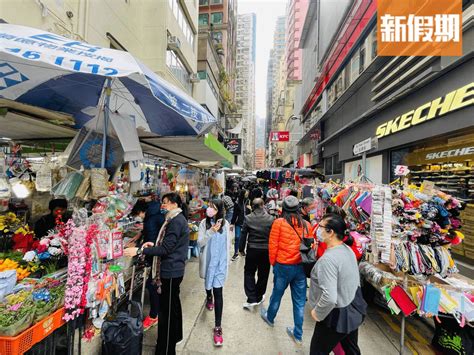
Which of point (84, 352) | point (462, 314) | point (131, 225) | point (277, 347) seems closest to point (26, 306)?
point (84, 352)

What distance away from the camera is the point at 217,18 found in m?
34.2

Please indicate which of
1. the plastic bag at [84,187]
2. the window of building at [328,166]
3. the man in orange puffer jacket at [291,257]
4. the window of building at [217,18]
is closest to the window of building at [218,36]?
the window of building at [217,18]

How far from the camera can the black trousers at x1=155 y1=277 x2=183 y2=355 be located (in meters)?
2.87

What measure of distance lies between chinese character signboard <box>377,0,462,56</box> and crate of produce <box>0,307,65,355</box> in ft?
30.3

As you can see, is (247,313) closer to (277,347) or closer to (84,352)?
(277,347)

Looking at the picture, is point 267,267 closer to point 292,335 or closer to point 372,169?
point 292,335

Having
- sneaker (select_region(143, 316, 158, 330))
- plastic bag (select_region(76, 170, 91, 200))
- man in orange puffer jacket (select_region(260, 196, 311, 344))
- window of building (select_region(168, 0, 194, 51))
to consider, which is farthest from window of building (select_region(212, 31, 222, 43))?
sneaker (select_region(143, 316, 158, 330))

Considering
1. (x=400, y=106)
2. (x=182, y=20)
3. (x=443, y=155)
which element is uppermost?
(x=182, y=20)

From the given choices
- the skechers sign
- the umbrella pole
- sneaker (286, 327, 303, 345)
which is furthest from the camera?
the skechers sign

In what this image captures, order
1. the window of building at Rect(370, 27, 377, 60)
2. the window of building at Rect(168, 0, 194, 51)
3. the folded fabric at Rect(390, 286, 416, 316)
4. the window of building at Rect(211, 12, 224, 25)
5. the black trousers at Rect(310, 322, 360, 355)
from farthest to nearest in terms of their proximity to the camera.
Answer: the window of building at Rect(211, 12, 224, 25)
the window of building at Rect(168, 0, 194, 51)
the window of building at Rect(370, 27, 377, 60)
the folded fabric at Rect(390, 286, 416, 316)
the black trousers at Rect(310, 322, 360, 355)

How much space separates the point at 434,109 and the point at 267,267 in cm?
664

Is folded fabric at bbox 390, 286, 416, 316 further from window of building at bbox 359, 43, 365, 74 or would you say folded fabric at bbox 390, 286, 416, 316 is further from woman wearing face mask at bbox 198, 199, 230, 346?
window of building at bbox 359, 43, 365, 74

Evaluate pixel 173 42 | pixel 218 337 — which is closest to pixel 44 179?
pixel 218 337

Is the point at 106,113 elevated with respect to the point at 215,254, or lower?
elevated
